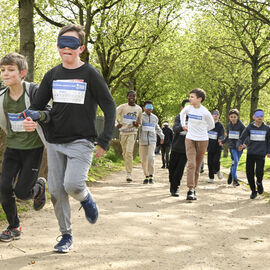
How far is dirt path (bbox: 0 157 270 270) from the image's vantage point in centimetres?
428

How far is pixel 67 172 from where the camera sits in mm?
4266

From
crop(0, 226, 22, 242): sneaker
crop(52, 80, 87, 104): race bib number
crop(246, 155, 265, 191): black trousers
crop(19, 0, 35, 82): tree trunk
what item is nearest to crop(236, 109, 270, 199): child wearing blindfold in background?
crop(246, 155, 265, 191): black trousers

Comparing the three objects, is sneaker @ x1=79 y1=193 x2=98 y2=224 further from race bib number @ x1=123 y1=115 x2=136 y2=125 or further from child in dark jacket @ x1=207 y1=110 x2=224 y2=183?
child in dark jacket @ x1=207 y1=110 x2=224 y2=183

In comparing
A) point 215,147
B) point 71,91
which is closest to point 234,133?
point 215,147

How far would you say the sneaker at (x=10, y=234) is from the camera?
190 inches

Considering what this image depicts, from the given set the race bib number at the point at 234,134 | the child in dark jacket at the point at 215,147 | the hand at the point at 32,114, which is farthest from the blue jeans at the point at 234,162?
the hand at the point at 32,114

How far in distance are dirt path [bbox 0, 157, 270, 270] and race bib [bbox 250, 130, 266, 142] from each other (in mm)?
1300

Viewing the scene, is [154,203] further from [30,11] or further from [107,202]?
[30,11]

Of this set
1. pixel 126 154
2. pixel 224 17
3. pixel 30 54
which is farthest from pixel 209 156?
pixel 224 17

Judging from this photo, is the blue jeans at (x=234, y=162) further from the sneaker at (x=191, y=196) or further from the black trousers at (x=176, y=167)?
the sneaker at (x=191, y=196)

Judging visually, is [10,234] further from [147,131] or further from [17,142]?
[147,131]

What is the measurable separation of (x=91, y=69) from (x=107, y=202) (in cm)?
405

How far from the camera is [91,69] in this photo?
4359 mm

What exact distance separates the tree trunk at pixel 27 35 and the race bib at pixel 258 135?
476 centimetres
